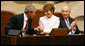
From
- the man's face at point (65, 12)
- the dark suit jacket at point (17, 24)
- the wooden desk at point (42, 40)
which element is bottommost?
the wooden desk at point (42, 40)

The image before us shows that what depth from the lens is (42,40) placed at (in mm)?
2150

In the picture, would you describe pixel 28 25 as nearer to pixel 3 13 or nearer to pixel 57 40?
pixel 57 40

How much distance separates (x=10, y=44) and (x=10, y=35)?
0.56ft

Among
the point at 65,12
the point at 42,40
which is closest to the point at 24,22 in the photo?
the point at 65,12

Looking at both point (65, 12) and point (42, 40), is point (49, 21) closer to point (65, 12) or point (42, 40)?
point (65, 12)

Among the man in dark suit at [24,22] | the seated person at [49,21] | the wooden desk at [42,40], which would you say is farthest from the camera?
the seated person at [49,21]

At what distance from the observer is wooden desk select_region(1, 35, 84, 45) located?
207 centimetres

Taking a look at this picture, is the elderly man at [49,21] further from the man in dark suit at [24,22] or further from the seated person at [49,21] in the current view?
the man in dark suit at [24,22]

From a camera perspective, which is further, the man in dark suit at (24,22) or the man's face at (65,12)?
the man's face at (65,12)

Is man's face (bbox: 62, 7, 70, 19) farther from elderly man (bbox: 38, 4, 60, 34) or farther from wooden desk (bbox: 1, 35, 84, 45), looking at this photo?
wooden desk (bbox: 1, 35, 84, 45)

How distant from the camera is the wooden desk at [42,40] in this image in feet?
6.78

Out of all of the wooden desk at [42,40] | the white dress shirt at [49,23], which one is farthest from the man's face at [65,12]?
the wooden desk at [42,40]

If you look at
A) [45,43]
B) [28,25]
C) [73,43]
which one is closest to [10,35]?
[45,43]

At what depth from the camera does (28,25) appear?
10.1ft
